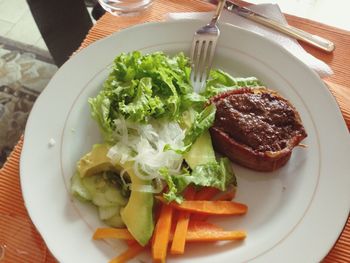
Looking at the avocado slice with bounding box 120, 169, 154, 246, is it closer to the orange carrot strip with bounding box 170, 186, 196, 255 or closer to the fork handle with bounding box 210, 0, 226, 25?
the orange carrot strip with bounding box 170, 186, 196, 255

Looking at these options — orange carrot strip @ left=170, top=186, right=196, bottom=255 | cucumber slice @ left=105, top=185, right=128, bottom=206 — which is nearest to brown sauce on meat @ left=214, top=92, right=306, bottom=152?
orange carrot strip @ left=170, top=186, right=196, bottom=255

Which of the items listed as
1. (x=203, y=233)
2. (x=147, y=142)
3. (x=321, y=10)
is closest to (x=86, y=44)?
(x=147, y=142)

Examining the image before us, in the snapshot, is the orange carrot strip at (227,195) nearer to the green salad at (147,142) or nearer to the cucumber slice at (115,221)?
the green salad at (147,142)

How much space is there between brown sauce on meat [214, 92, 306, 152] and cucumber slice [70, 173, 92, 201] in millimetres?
466

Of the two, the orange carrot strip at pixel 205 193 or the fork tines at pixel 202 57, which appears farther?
the fork tines at pixel 202 57

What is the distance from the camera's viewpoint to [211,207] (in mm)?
1271

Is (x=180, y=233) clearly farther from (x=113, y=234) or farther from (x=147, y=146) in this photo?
(x=147, y=146)

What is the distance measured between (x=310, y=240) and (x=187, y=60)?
2.56ft

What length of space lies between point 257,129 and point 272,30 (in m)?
0.58

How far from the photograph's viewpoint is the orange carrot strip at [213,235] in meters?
1.21

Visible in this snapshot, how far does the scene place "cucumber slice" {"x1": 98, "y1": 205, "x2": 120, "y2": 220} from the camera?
1.27 metres

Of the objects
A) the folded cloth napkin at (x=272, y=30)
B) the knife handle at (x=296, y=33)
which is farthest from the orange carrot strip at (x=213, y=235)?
the knife handle at (x=296, y=33)

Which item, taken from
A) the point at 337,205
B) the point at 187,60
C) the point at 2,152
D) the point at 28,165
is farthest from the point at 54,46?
the point at 337,205

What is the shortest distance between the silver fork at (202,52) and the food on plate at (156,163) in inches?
3.7
